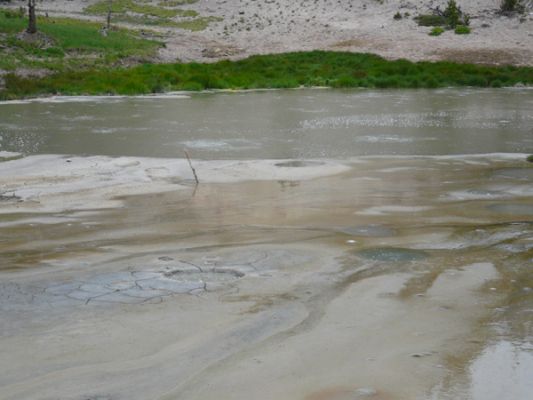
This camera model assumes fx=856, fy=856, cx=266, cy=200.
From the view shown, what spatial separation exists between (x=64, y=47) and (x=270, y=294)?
Result: 33721 millimetres

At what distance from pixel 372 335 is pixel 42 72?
2863 centimetres

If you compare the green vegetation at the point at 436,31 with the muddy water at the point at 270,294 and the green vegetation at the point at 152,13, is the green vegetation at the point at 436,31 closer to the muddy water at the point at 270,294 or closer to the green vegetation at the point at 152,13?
the green vegetation at the point at 152,13

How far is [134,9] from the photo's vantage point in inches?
2330

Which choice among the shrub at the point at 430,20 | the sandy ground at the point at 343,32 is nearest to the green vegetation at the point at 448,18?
the shrub at the point at 430,20

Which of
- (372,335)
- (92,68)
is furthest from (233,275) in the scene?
(92,68)

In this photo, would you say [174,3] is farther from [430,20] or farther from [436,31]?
[436,31]

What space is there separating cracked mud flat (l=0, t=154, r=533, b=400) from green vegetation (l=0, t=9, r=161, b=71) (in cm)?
2361

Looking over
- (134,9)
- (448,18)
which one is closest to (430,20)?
(448,18)

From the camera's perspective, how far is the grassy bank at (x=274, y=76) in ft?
99.5

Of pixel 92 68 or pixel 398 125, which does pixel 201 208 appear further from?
pixel 92 68

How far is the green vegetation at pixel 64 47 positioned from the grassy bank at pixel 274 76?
1839 mm

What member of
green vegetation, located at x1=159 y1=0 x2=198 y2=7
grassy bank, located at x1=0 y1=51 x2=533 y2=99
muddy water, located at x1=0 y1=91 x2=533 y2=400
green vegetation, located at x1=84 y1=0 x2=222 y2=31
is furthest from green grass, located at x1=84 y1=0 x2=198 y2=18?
muddy water, located at x1=0 y1=91 x2=533 y2=400

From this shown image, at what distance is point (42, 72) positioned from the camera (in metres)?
32.5

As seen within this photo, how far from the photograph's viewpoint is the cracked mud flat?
17.5ft
